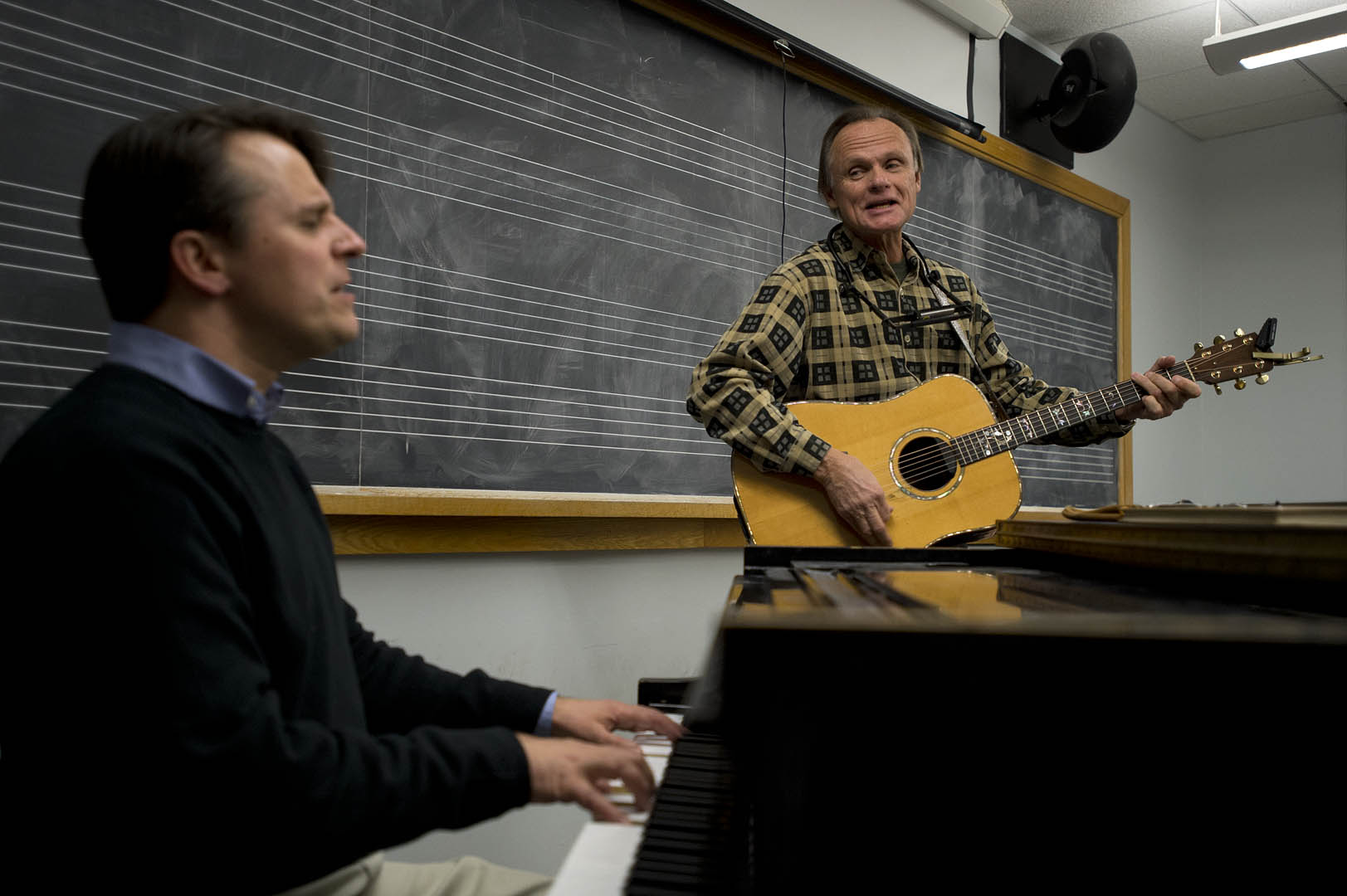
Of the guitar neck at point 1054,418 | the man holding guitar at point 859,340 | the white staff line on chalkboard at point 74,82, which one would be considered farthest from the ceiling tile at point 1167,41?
the white staff line on chalkboard at point 74,82

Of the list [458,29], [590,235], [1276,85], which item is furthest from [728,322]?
→ [1276,85]

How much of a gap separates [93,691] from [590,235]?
6.37 feet

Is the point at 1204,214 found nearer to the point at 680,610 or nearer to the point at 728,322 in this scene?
the point at 728,322

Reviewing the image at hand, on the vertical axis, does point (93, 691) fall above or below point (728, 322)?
below

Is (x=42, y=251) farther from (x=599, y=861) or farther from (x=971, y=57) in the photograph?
(x=971, y=57)

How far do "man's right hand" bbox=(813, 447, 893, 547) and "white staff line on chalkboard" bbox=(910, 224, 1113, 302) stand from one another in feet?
6.13

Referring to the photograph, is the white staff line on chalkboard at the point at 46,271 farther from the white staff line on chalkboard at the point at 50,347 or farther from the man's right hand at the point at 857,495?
the man's right hand at the point at 857,495

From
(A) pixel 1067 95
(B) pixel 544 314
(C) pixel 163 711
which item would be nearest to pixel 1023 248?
(A) pixel 1067 95

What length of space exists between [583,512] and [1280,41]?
3121 mm

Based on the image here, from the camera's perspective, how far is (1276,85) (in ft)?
15.7

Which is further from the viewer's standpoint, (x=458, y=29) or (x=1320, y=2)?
(x=1320, y=2)

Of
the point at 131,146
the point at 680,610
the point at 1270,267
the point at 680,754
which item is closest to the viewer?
the point at 680,754

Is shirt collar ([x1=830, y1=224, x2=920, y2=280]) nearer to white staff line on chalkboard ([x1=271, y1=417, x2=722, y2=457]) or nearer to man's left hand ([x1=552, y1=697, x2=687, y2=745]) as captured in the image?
white staff line on chalkboard ([x1=271, y1=417, x2=722, y2=457])

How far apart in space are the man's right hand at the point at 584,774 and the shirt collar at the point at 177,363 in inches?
17.3
